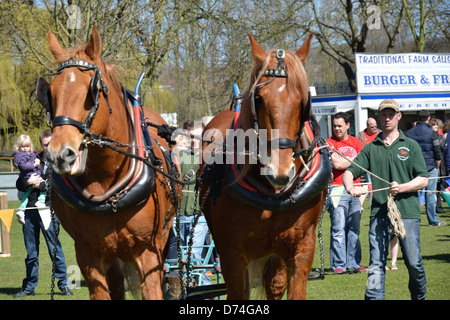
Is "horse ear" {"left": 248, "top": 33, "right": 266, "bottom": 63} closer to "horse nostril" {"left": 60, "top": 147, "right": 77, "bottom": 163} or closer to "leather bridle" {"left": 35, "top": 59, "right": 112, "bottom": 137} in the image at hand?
"leather bridle" {"left": 35, "top": 59, "right": 112, "bottom": 137}

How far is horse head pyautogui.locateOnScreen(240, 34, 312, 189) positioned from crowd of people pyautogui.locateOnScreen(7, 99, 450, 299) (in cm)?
118

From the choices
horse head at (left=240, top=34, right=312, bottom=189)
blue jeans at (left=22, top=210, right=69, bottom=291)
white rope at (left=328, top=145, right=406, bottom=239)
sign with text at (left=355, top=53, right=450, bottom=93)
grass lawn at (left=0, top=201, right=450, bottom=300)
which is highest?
sign with text at (left=355, top=53, right=450, bottom=93)

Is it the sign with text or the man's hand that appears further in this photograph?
the sign with text

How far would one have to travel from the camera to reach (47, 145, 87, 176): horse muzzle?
12.2ft

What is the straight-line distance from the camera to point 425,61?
19.9m

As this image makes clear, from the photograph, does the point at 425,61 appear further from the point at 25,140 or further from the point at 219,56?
the point at 25,140

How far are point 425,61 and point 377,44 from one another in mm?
13341

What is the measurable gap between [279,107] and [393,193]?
193 cm

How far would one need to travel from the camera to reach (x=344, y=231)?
329 inches

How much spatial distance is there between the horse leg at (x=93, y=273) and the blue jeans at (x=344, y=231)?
4.58 meters

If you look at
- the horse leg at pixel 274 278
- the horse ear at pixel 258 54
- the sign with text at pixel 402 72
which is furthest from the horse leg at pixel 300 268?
the sign with text at pixel 402 72

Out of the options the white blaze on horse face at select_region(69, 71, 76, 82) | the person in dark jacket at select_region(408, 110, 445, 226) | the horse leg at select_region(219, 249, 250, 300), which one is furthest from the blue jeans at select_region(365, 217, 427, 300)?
the person in dark jacket at select_region(408, 110, 445, 226)

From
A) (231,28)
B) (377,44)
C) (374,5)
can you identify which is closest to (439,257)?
(231,28)

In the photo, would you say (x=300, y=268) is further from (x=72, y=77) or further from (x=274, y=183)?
(x=72, y=77)
